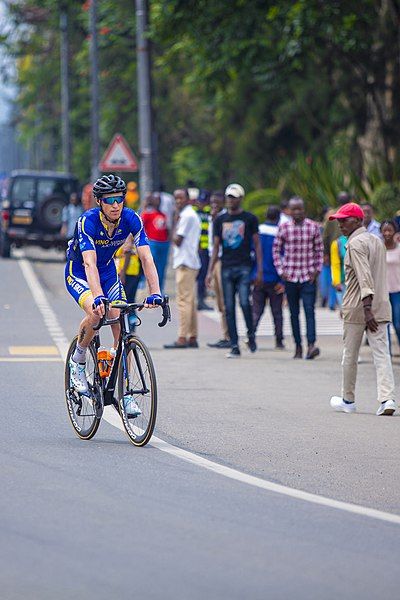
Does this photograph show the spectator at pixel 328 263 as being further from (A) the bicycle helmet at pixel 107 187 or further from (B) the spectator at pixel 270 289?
(A) the bicycle helmet at pixel 107 187

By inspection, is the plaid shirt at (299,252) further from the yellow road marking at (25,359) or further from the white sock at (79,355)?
the white sock at (79,355)

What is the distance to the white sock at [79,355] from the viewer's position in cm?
1077

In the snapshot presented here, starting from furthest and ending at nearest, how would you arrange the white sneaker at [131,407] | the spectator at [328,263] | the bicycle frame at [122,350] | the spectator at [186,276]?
1. the spectator at [328,263]
2. the spectator at [186,276]
3. the white sneaker at [131,407]
4. the bicycle frame at [122,350]

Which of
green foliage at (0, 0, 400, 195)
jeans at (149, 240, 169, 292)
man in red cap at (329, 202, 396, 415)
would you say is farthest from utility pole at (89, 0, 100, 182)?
man in red cap at (329, 202, 396, 415)

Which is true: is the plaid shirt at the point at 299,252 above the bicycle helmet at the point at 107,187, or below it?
below

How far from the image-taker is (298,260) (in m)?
17.2

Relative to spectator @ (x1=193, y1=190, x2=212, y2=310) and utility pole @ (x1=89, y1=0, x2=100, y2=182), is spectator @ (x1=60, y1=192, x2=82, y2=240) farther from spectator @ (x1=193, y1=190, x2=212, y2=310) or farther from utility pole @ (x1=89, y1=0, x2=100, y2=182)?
spectator @ (x1=193, y1=190, x2=212, y2=310)

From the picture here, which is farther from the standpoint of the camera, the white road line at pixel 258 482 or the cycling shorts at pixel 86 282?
the cycling shorts at pixel 86 282

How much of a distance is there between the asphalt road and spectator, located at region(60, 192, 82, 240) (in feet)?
76.8

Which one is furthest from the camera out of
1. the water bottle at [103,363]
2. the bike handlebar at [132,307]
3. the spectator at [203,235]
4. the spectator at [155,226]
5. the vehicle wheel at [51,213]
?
the vehicle wheel at [51,213]

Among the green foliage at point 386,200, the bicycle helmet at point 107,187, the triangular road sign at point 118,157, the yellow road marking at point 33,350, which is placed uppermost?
the triangular road sign at point 118,157

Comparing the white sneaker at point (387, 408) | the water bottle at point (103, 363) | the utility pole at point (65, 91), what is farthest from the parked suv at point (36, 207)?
the water bottle at point (103, 363)

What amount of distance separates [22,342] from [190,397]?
214 inches

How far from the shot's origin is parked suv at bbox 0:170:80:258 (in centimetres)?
3941
